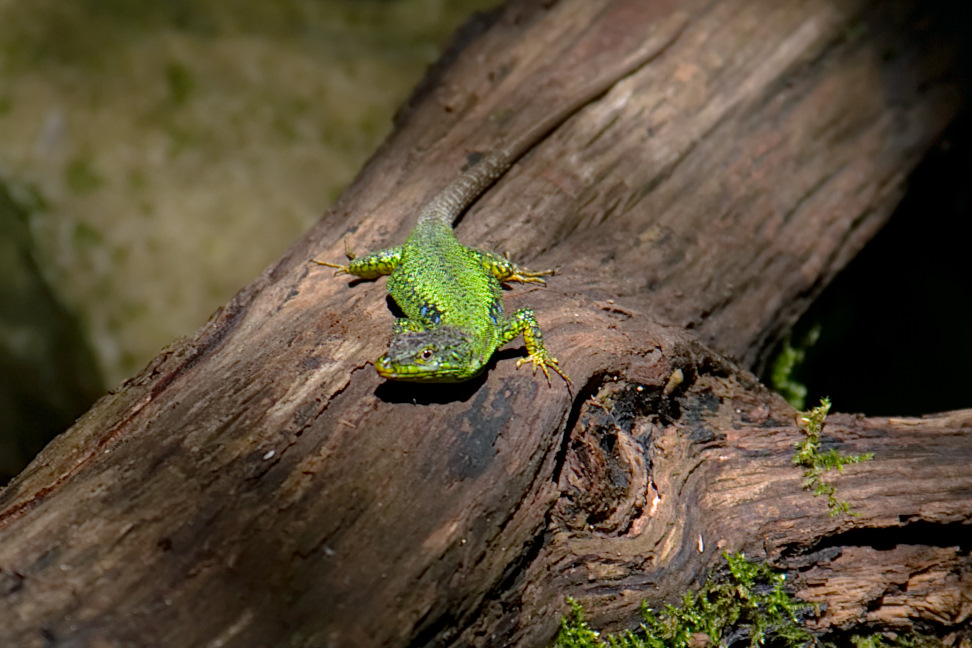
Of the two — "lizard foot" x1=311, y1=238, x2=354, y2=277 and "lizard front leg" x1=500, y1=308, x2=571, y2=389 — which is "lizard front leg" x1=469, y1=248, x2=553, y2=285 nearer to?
"lizard front leg" x1=500, y1=308, x2=571, y2=389

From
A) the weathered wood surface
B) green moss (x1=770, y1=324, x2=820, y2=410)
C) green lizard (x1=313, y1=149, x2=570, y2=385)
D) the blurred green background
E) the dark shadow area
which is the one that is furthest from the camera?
the blurred green background

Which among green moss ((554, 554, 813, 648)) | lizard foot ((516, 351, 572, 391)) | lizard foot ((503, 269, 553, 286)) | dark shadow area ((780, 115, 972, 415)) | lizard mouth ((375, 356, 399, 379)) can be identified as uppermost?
dark shadow area ((780, 115, 972, 415))

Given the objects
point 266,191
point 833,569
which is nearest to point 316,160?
point 266,191

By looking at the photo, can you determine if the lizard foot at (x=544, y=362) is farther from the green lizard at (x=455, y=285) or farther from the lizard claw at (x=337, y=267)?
the lizard claw at (x=337, y=267)

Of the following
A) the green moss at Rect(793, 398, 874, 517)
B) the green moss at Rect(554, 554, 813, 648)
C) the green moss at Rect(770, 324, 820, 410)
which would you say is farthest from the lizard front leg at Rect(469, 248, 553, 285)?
the green moss at Rect(770, 324, 820, 410)

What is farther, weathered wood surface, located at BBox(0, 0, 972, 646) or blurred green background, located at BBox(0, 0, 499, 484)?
blurred green background, located at BBox(0, 0, 499, 484)

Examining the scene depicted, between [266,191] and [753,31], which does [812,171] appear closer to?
[753,31]

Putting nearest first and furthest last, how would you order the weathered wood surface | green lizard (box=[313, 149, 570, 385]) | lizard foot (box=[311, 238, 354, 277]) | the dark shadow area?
the weathered wood surface
green lizard (box=[313, 149, 570, 385])
lizard foot (box=[311, 238, 354, 277])
the dark shadow area

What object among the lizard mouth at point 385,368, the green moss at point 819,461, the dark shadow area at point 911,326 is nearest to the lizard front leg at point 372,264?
the lizard mouth at point 385,368
